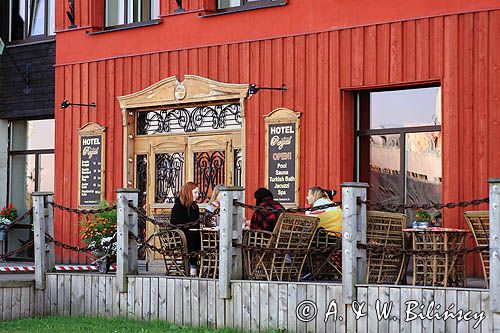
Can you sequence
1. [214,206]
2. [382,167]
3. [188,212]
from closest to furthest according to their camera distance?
[188,212], [214,206], [382,167]

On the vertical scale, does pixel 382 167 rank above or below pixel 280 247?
above

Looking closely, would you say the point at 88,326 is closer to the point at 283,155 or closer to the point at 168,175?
the point at 283,155

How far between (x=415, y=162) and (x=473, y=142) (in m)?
1.28

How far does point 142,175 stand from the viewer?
19.8 meters

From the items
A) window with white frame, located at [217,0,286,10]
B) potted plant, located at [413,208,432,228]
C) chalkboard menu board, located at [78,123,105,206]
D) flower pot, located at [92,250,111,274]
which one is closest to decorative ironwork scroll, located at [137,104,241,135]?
chalkboard menu board, located at [78,123,105,206]

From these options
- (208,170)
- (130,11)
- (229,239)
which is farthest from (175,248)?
(130,11)

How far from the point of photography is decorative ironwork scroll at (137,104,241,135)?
18.6 meters

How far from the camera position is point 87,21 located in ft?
67.4

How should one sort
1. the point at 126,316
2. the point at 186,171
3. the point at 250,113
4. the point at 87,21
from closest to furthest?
the point at 126,316 → the point at 250,113 → the point at 186,171 → the point at 87,21

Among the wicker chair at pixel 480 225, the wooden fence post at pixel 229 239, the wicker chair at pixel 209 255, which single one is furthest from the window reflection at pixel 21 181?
the wicker chair at pixel 480 225

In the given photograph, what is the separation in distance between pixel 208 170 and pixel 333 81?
2940mm

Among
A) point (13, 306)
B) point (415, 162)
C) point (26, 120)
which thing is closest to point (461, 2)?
point (415, 162)

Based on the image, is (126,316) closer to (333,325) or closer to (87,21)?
(333,325)

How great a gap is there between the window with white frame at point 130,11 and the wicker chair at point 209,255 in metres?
6.53
